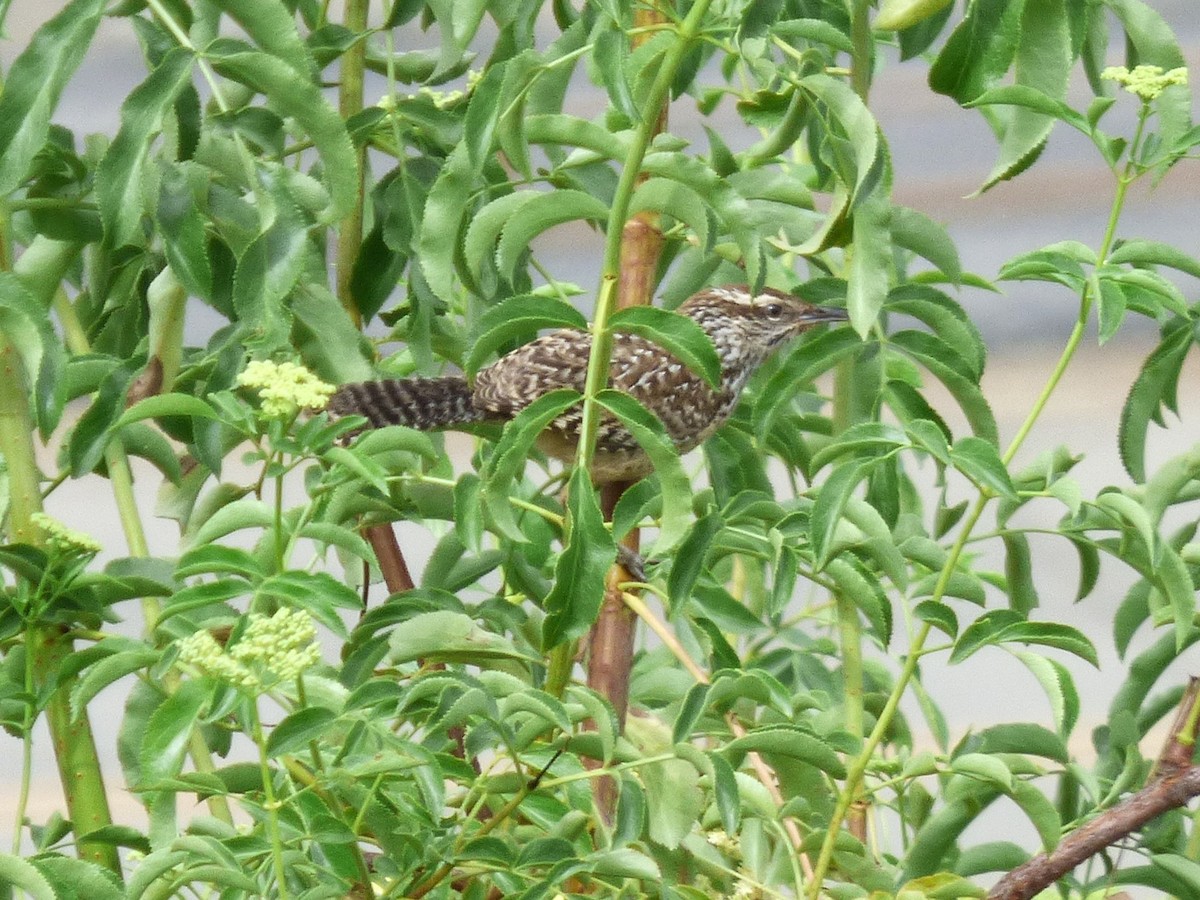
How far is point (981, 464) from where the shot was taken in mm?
1107

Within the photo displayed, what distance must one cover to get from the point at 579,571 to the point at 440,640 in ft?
0.56

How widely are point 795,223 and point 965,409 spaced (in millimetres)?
219

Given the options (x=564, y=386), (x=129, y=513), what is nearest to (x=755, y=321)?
(x=564, y=386)

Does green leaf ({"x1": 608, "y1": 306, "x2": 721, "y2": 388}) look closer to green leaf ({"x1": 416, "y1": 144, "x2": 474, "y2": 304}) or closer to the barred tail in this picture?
green leaf ({"x1": 416, "y1": 144, "x2": 474, "y2": 304})

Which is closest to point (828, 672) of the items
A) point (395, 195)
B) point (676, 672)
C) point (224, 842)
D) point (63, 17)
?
point (676, 672)

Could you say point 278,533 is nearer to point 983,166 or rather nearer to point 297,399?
point 297,399

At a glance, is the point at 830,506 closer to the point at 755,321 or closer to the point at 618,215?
the point at 618,215

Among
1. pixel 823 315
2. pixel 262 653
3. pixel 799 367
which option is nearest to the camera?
pixel 262 653

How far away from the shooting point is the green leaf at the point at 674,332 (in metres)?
1.06

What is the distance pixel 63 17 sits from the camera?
1.15 meters

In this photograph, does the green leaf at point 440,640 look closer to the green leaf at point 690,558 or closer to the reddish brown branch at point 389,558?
the green leaf at point 690,558

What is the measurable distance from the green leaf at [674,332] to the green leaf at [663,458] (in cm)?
4

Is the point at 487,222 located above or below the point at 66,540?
above

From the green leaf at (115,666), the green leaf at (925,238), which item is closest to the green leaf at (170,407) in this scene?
the green leaf at (115,666)
